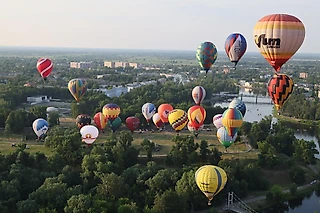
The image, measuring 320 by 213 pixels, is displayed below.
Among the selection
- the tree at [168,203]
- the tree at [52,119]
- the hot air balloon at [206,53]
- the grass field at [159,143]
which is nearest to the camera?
the tree at [168,203]

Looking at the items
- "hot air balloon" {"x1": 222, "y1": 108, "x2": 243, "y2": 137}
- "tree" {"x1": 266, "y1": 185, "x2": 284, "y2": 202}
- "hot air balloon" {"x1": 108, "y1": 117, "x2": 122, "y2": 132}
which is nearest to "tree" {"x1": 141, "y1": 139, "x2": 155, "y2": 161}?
"hot air balloon" {"x1": 108, "y1": 117, "x2": 122, "y2": 132}

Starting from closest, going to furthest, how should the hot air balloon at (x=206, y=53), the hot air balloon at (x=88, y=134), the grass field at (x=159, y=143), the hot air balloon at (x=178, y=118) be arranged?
1. the hot air balloon at (x=88, y=134)
2. the grass field at (x=159, y=143)
3. the hot air balloon at (x=178, y=118)
4. the hot air balloon at (x=206, y=53)

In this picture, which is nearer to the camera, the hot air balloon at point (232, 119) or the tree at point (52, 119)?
the hot air balloon at point (232, 119)

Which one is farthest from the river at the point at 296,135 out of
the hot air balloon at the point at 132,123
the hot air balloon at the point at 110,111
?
the hot air balloon at the point at 110,111

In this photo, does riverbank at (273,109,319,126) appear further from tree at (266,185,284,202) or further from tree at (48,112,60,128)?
tree at (48,112,60,128)

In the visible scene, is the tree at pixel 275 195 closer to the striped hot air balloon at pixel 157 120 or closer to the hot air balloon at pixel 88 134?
the hot air balloon at pixel 88 134

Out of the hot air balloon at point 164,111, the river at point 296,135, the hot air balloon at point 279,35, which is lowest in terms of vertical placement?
the river at point 296,135
